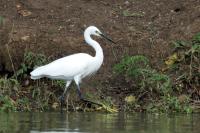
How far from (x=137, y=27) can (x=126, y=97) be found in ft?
10.3

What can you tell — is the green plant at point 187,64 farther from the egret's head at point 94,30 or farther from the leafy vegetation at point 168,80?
the egret's head at point 94,30

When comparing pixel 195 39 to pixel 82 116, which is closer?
pixel 82 116

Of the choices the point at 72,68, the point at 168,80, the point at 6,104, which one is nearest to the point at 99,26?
the point at 72,68

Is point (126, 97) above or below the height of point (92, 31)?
below

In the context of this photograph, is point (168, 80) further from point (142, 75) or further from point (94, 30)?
point (94, 30)

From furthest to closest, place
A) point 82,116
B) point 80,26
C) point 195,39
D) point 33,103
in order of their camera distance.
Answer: point 80,26, point 195,39, point 33,103, point 82,116

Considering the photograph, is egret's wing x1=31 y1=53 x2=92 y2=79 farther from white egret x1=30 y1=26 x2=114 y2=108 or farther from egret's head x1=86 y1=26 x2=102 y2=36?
egret's head x1=86 y1=26 x2=102 y2=36

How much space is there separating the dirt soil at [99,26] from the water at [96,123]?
2.36 metres

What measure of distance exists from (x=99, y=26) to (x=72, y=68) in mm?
2658

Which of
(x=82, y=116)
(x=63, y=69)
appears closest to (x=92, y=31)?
(x=63, y=69)

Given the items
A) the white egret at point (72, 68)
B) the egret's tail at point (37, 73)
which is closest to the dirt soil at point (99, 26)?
the white egret at point (72, 68)

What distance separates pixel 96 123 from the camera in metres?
15.2

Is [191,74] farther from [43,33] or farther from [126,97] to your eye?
[43,33]

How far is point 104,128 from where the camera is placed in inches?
568
